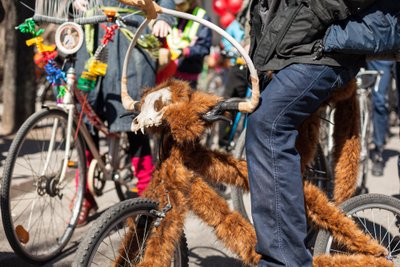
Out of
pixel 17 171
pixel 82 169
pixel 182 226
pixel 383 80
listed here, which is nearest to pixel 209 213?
pixel 182 226

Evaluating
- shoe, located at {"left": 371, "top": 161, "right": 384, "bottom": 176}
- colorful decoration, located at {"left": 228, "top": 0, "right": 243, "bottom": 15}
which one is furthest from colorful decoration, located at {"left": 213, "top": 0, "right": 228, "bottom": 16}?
shoe, located at {"left": 371, "top": 161, "right": 384, "bottom": 176}

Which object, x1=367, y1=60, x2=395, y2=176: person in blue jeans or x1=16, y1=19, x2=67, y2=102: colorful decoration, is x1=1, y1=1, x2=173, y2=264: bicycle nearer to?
x1=16, y1=19, x2=67, y2=102: colorful decoration

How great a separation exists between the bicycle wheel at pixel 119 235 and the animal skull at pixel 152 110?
14.2 inches

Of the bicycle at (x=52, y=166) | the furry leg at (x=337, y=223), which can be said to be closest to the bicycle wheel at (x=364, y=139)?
the bicycle at (x=52, y=166)

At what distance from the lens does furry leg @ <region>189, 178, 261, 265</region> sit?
305 cm

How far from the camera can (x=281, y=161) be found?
9.76 ft

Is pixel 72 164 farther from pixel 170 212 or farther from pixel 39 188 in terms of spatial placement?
pixel 170 212

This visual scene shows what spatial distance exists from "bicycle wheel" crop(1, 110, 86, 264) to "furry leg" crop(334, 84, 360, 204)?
169 centimetres

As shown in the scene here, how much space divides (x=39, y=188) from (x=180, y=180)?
1.35m

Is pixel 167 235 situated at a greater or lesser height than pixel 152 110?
lesser

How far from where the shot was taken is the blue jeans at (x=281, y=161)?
9.74 ft

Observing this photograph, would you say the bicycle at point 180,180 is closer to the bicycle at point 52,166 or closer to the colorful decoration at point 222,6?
the bicycle at point 52,166

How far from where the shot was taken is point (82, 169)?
4359 millimetres

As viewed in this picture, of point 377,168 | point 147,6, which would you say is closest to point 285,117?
point 147,6
